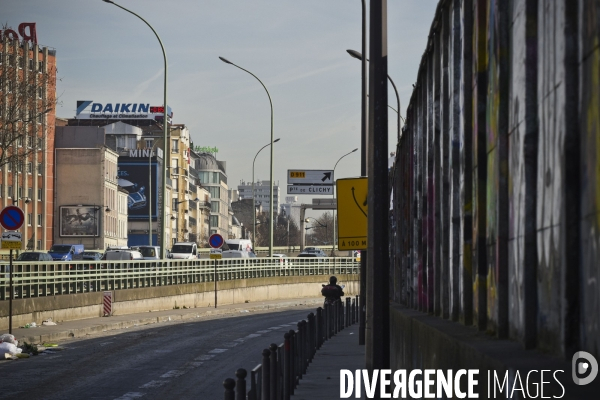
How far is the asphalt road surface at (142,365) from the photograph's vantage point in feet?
49.9

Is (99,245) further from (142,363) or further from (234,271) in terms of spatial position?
(142,363)

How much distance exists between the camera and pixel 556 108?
4508 millimetres

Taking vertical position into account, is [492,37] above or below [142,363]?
above

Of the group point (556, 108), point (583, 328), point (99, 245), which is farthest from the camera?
point (99, 245)

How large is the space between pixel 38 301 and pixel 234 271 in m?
23.8

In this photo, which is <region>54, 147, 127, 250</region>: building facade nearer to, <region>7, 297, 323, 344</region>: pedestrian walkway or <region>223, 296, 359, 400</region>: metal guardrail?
<region>7, 297, 323, 344</region>: pedestrian walkway

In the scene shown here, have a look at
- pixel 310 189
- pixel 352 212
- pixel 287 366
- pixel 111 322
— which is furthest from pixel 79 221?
pixel 287 366

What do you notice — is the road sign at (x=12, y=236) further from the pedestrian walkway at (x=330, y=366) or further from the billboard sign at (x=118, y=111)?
the billboard sign at (x=118, y=111)

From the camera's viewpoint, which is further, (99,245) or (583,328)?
(99,245)

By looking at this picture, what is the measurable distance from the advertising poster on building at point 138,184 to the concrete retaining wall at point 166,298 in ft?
274

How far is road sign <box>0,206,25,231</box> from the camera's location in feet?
81.8

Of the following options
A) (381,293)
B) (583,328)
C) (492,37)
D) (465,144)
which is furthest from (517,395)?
(381,293)

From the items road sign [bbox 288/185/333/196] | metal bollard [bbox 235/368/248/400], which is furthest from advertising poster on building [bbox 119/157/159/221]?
metal bollard [bbox 235/368/248/400]

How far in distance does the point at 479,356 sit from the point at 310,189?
52017 millimetres
